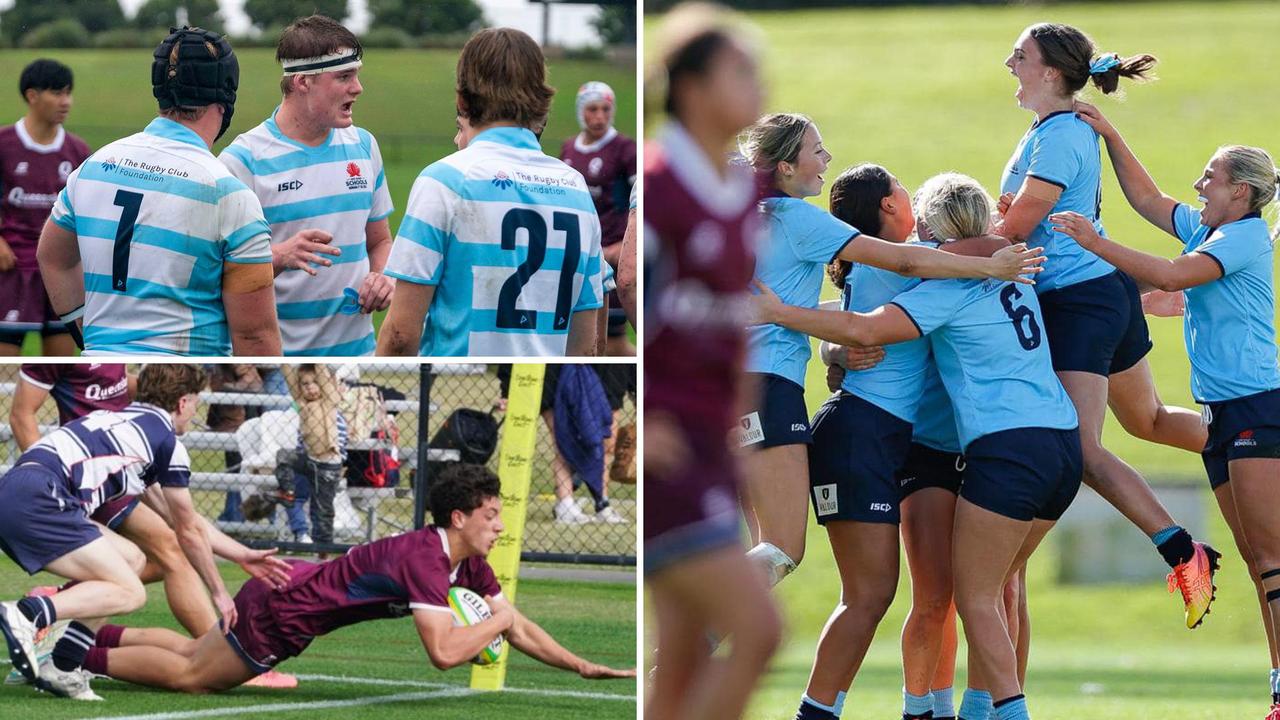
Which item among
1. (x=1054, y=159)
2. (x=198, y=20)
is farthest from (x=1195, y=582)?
(x=198, y=20)

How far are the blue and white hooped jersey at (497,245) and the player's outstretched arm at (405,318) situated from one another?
0.04 meters

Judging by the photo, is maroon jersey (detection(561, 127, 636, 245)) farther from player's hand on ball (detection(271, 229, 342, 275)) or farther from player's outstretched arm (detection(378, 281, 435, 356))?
player's outstretched arm (detection(378, 281, 435, 356))

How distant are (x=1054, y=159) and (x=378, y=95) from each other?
31630 millimetres

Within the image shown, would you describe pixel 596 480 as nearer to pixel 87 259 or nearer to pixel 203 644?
pixel 203 644

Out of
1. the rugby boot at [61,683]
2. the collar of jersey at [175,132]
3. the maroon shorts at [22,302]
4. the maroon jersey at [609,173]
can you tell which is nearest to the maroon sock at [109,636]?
the rugby boot at [61,683]

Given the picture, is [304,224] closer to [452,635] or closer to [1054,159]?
[452,635]

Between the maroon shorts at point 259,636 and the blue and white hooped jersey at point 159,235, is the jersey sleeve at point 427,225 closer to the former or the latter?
the blue and white hooped jersey at point 159,235

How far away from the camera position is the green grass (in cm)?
638

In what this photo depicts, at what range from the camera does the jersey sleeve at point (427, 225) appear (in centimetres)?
458

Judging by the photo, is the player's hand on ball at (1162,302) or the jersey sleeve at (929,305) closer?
the jersey sleeve at (929,305)

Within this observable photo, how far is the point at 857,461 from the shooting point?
5.12m

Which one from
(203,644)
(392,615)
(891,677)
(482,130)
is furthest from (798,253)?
(891,677)

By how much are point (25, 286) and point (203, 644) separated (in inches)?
157

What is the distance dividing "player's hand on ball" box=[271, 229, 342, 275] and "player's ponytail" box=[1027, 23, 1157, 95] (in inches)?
103
